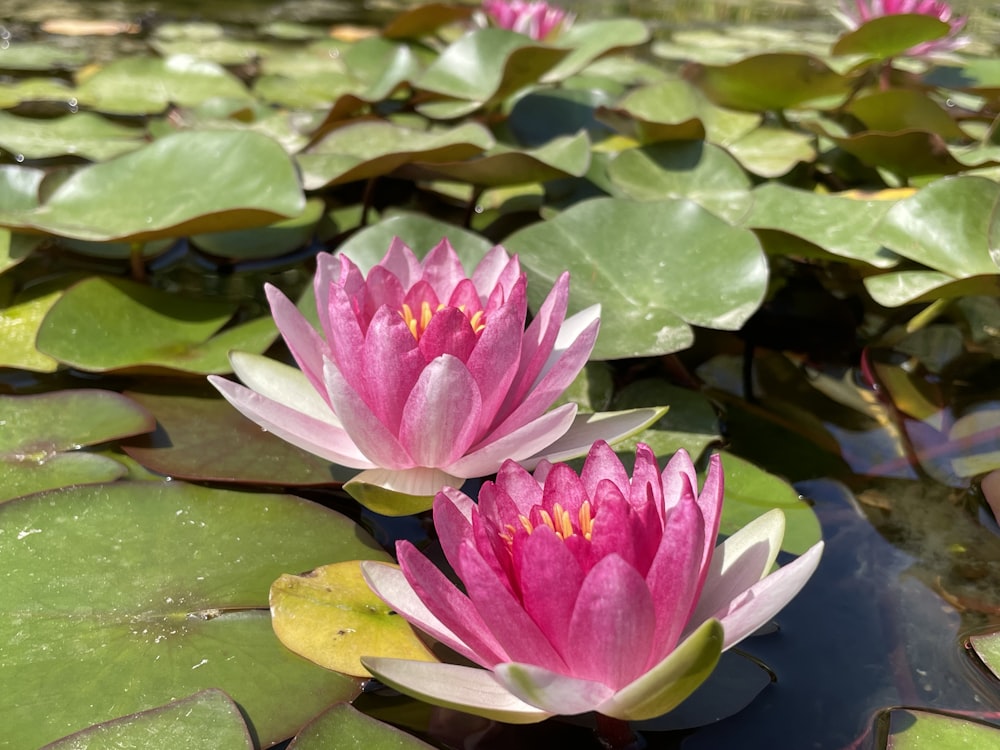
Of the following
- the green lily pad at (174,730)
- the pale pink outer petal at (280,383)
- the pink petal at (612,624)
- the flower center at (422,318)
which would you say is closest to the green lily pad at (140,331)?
the pale pink outer petal at (280,383)

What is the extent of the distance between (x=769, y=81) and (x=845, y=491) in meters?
1.50

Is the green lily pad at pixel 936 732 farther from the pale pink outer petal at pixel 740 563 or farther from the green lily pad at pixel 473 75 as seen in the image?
the green lily pad at pixel 473 75

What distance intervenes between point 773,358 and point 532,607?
1.17m

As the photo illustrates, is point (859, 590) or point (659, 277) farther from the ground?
point (659, 277)

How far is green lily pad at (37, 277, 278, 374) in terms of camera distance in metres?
1.53

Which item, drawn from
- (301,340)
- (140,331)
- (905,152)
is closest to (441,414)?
(301,340)

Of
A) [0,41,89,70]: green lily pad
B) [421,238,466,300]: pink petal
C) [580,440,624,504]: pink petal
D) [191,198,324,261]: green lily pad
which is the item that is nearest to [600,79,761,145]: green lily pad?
[191,198,324,261]: green lily pad

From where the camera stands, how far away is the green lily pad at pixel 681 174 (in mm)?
2053

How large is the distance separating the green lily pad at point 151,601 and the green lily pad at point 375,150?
3.01 ft

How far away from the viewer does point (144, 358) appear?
61.1 inches

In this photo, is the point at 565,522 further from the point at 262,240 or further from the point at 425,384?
the point at 262,240

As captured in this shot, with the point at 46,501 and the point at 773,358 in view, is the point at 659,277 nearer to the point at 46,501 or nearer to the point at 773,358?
the point at 773,358

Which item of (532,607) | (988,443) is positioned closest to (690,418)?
(988,443)

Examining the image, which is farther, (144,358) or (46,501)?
(144,358)
